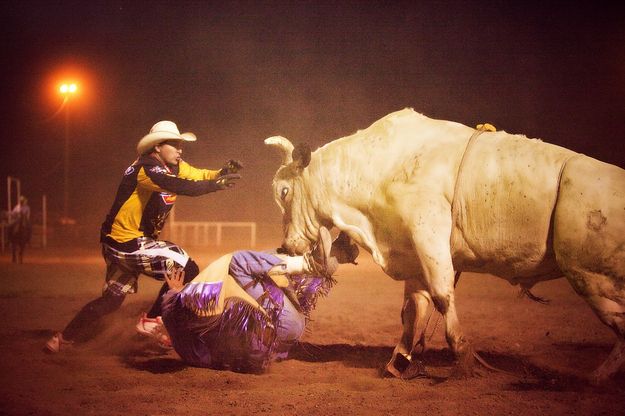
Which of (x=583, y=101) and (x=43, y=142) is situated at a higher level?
(x=583, y=101)

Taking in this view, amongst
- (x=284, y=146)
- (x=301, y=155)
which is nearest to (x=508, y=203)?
(x=301, y=155)

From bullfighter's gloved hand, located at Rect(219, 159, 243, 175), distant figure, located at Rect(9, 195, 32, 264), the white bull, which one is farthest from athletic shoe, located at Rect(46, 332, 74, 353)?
distant figure, located at Rect(9, 195, 32, 264)

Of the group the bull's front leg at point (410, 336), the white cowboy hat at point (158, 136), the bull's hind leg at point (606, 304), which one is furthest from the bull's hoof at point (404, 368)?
the white cowboy hat at point (158, 136)

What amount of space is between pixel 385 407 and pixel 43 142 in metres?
43.8

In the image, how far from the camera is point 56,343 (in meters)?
5.79

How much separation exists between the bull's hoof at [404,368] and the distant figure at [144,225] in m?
2.03

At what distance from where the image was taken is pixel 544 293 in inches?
444

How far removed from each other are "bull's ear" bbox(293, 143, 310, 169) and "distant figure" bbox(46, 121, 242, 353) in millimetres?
586

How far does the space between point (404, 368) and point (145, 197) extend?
2.93 m

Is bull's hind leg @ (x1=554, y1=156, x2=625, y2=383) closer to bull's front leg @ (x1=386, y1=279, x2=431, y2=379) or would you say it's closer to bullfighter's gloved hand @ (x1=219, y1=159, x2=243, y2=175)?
bull's front leg @ (x1=386, y1=279, x2=431, y2=379)

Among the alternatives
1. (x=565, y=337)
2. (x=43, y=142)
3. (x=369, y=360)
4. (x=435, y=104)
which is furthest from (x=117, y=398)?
(x=43, y=142)

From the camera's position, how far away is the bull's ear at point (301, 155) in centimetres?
545

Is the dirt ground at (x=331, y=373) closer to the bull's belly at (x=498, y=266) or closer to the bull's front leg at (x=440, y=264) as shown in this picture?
the bull's front leg at (x=440, y=264)

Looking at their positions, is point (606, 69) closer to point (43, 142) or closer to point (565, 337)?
point (565, 337)
